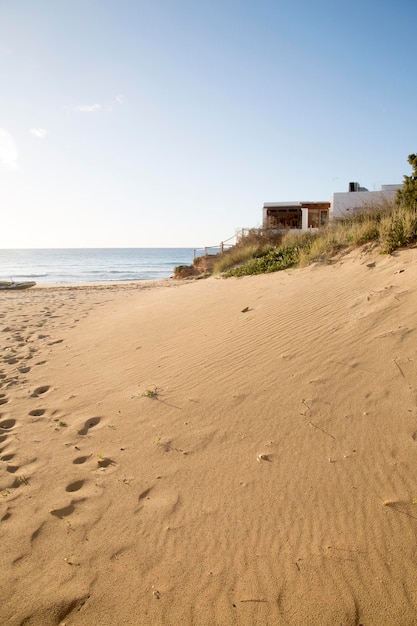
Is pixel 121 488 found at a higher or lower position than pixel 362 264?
lower

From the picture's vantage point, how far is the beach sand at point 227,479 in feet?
6.65

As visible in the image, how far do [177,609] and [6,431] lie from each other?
2.67 metres

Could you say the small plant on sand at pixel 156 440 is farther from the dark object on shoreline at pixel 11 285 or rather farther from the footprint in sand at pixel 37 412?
the dark object on shoreline at pixel 11 285

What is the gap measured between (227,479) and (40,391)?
3114 mm

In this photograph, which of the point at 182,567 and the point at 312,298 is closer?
the point at 182,567

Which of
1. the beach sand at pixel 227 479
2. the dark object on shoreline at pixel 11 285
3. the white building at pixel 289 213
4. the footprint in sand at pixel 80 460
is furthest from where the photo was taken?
the white building at pixel 289 213

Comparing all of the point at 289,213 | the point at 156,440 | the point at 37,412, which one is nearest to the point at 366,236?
the point at 156,440

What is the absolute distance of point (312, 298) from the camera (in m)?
6.41

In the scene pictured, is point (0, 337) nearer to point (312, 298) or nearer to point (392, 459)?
point (312, 298)

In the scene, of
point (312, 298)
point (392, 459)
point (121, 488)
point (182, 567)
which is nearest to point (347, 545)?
point (392, 459)

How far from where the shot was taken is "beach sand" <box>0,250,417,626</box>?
79.8 inches

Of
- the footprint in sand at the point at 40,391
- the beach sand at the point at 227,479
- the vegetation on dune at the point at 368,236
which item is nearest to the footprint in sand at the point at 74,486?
the beach sand at the point at 227,479

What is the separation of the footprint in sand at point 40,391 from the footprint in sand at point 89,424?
1.19 meters

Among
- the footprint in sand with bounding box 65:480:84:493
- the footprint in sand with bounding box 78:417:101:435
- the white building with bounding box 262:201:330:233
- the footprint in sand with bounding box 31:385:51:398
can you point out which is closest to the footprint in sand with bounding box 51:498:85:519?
the footprint in sand with bounding box 65:480:84:493
